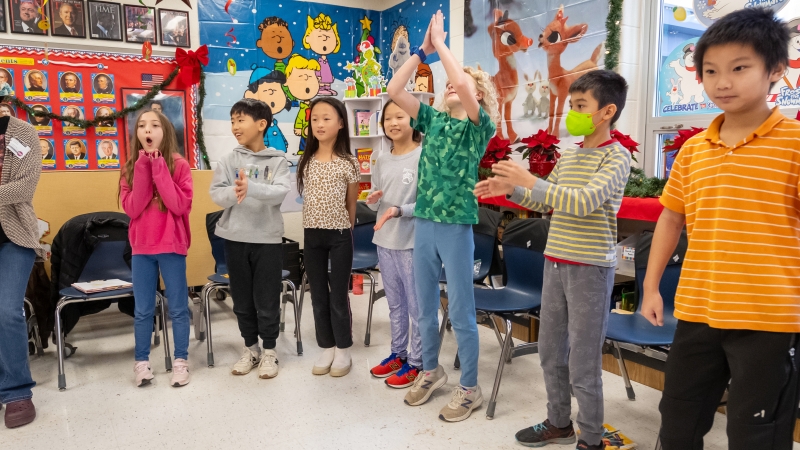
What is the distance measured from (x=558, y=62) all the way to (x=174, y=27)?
10.2 feet

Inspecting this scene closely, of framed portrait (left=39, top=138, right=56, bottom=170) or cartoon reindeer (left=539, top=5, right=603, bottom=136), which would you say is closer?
cartoon reindeer (left=539, top=5, right=603, bottom=136)

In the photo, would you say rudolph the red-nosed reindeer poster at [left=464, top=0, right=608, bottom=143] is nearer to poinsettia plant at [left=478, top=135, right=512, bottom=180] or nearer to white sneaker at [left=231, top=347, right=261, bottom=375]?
poinsettia plant at [left=478, top=135, right=512, bottom=180]

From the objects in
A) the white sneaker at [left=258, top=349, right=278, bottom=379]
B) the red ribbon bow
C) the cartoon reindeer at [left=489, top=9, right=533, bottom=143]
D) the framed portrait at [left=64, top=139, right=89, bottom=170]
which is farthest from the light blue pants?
the framed portrait at [left=64, top=139, right=89, bottom=170]

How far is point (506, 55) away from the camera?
4375mm

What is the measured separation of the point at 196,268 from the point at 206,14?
7.25 ft

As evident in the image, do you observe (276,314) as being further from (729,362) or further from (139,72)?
(139,72)

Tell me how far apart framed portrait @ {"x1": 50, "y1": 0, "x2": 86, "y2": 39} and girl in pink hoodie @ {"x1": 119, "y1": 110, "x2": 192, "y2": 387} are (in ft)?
7.58

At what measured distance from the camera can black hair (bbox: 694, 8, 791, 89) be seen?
120 cm

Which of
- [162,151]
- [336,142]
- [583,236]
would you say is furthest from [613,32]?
[162,151]

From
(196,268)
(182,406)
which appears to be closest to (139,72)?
(196,268)

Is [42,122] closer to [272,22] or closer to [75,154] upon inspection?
[75,154]

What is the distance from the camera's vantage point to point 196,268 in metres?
4.28

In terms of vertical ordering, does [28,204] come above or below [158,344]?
above

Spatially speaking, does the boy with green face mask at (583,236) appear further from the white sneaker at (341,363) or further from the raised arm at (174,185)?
the raised arm at (174,185)
